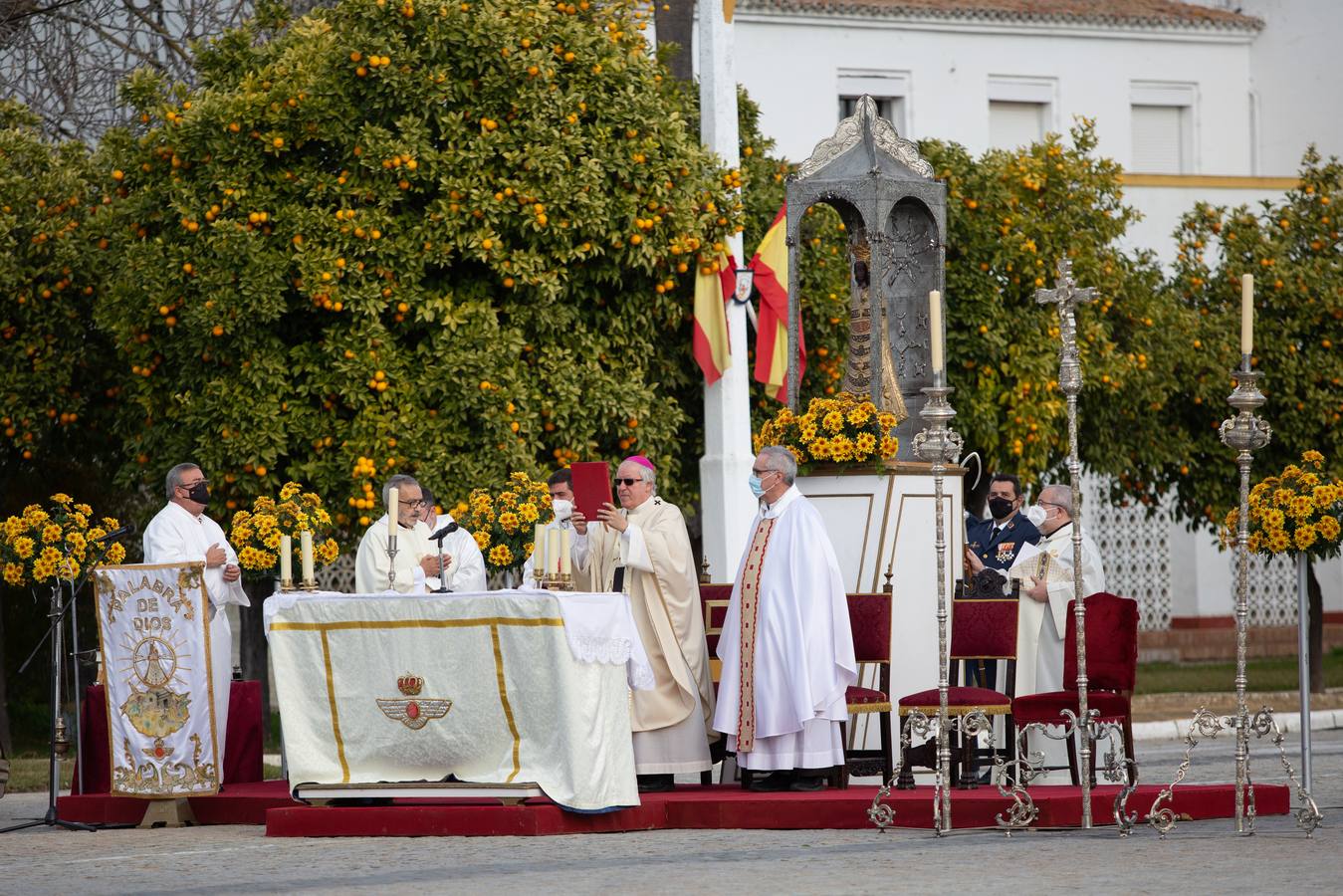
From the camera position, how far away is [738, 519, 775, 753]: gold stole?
1190 cm

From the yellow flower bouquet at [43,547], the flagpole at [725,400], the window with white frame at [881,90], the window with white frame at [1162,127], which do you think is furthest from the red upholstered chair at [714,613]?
the window with white frame at [1162,127]

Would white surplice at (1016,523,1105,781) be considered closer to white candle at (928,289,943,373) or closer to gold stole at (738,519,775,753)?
gold stole at (738,519,775,753)

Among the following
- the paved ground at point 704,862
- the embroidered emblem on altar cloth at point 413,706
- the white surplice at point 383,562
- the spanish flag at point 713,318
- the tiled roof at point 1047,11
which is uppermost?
the tiled roof at point 1047,11

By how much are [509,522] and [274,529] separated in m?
1.38

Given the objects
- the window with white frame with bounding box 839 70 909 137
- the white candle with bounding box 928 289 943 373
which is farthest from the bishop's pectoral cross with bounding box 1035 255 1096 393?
the window with white frame with bounding box 839 70 909 137

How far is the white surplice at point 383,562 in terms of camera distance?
13.0m

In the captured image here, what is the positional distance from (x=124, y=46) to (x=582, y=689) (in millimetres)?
13285

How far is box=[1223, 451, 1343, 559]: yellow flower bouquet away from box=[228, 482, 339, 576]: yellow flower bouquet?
526cm

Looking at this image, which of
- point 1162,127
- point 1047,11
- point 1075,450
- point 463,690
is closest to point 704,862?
point 463,690

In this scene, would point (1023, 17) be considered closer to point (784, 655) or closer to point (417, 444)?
point (417, 444)

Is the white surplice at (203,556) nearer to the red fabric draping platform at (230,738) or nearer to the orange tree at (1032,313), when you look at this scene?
the red fabric draping platform at (230,738)

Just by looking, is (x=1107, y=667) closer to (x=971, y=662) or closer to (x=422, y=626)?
(x=971, y=662)

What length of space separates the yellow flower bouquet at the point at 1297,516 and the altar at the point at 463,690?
11.3ft

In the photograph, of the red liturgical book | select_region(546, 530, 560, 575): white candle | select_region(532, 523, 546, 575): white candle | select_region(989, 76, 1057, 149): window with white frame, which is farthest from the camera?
select_region(989, 76, 1057, 149): window with white frame
